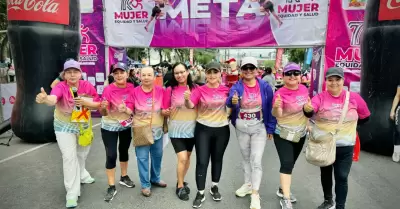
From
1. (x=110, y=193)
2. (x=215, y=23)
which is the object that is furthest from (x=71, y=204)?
(x=215, y=23)

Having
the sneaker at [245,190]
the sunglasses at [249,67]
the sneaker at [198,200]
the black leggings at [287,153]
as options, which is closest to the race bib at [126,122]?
the sneaker at [198,200]

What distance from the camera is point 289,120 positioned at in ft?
10.9

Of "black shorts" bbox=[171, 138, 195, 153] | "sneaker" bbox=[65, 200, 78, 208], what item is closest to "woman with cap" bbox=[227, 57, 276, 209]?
"black shorts" bbox=[171, 138, 195, 153]

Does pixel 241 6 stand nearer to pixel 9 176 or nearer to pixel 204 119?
pixel 204 119

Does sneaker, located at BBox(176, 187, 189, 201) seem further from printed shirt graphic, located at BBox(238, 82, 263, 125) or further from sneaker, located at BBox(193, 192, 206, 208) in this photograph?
printed shirt graphic, located at BBox(238, 82, 263, 125)

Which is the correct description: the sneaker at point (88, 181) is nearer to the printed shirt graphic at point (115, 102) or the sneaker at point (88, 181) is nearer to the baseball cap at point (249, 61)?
the printed shirt graphic at point (115, 102)

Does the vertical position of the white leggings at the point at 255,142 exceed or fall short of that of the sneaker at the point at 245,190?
it exceeds it

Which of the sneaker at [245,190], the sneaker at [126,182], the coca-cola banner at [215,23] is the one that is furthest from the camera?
the coca-cola banner at [215,23]

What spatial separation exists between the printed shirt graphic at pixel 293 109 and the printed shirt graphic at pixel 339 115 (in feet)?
0.58

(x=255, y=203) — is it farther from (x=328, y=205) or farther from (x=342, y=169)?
(x=342, y=169)

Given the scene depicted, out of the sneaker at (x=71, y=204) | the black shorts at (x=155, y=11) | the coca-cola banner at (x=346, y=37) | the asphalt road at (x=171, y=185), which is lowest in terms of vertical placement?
the asphalt road at (x=171, y=185)

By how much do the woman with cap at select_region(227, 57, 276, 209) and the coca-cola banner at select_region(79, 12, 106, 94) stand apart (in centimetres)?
707

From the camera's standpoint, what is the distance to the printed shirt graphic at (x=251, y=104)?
345 centimetres

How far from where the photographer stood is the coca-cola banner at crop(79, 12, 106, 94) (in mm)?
9359
